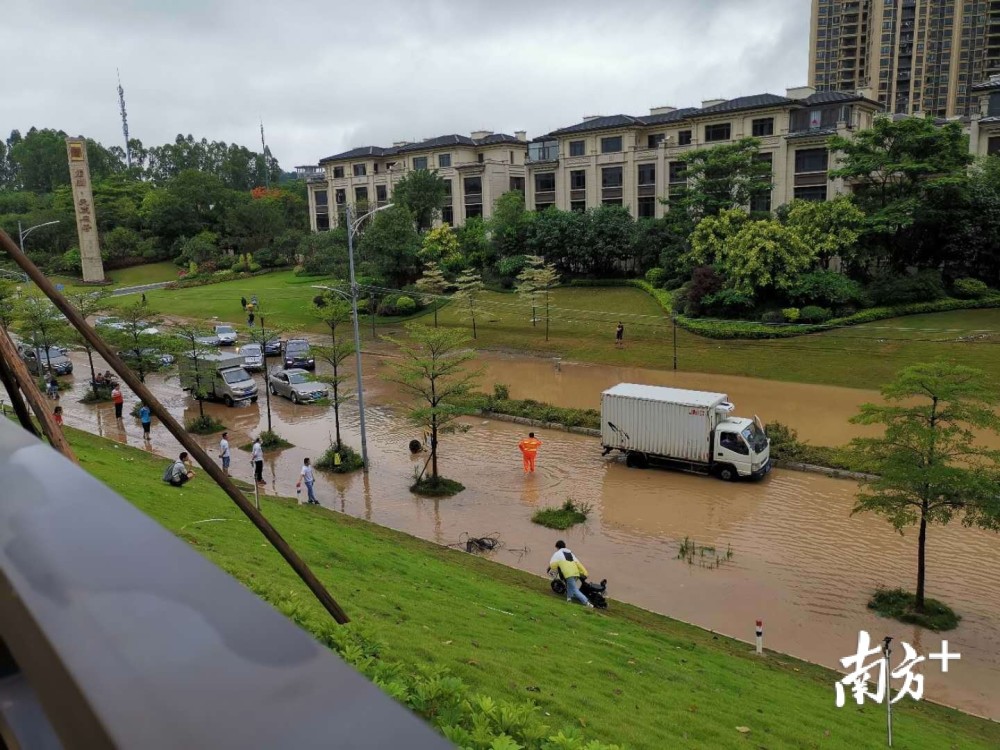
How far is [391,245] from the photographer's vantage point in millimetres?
53438

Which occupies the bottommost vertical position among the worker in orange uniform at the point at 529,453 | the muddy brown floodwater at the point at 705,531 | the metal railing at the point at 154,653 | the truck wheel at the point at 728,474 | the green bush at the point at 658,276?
the muddy brown floodwater at the point at 705,531

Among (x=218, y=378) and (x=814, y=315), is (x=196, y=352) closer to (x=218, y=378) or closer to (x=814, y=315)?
(x=218, y=378)

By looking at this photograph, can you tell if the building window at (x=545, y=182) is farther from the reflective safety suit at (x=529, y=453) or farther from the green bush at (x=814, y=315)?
the reflective safety suit at (x=529, y=453)

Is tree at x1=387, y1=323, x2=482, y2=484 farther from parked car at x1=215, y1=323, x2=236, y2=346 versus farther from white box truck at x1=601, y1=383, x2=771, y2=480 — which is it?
parked car at x1=215, y1=323, x2=236, y2=346

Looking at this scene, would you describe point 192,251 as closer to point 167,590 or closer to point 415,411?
point 415,411

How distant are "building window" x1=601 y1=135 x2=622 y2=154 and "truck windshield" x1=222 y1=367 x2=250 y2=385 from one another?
37.2m

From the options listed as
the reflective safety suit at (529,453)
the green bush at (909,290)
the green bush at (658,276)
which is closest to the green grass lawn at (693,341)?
the green bush at (658,276)

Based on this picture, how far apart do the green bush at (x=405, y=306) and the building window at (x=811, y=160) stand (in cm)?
2579

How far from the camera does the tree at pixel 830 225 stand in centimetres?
4047

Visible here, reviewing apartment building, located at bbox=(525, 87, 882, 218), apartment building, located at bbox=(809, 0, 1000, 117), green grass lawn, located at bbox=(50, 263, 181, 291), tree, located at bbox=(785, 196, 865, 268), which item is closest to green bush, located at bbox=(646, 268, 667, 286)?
apartment building, located at bbox=(525, 87, 882, 218)

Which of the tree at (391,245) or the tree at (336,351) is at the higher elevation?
the tree at (391,245)

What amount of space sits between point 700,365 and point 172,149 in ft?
355

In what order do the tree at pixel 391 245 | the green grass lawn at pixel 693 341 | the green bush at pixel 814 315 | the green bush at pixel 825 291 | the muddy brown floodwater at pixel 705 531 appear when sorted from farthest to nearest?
the tree at pixel 391 245 → the green bush at pixel 825 291 → the green bush at pixel 814 315 → the green grass lawn at pixel 693 341 → the muddy brown floodwater at pixel 705 531

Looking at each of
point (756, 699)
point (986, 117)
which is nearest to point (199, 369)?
point (756, 699)
